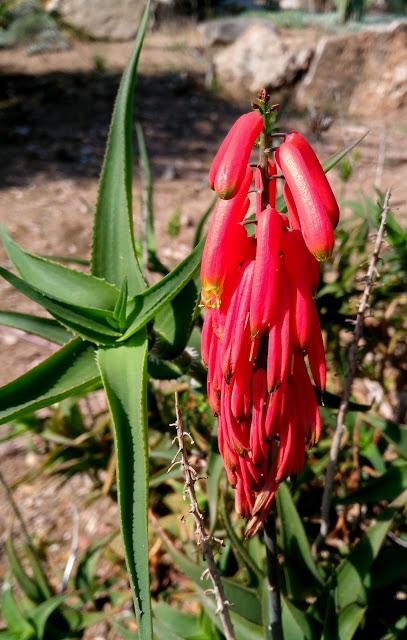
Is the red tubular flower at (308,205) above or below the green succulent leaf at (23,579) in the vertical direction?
above

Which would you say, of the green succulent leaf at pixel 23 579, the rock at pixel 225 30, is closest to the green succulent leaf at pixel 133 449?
the green succulent leaf at pixel 23 579

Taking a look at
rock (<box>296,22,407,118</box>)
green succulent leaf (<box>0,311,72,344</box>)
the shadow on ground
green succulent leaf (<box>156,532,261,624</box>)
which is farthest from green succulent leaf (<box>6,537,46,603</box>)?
rock (<box>296,22,407,118</box>)

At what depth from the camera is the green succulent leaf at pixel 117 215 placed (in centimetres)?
133

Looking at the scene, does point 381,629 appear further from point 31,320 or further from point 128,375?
point 31,320

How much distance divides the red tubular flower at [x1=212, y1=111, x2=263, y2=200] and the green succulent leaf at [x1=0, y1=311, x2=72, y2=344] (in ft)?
1.93

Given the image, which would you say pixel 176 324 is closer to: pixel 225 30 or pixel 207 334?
pixel 207 334

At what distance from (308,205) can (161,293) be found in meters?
0.41

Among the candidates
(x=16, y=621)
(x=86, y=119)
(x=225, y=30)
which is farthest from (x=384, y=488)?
(x=225, y=30)

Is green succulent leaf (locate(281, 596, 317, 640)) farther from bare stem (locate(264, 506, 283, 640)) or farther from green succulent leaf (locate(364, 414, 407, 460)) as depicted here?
green succulent leaf (locate(364, 414, 407, 460))

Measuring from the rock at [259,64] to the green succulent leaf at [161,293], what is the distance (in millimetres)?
5376

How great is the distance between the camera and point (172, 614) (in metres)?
1.48

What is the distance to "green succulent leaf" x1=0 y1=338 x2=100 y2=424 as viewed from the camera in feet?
3.42

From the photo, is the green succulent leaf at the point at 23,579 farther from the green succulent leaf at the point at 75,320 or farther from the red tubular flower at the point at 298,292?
the red tubular flower at the point at 298,292

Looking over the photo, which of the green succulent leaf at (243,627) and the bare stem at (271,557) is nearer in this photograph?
the bare stem at (271,557)
